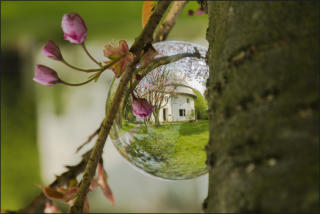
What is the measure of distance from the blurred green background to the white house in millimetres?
1000

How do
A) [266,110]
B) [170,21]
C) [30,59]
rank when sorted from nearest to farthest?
1. [266,110]
2. [170,21]
3. [30,59]

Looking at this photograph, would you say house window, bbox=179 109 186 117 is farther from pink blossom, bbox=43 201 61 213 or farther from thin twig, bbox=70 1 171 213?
pink blossom, bbox=43 201 61 213

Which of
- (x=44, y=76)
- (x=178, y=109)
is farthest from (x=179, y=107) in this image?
(x=44, y=76)

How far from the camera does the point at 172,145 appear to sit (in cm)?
26

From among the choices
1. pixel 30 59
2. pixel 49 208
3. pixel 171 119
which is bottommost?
pixel 49 208

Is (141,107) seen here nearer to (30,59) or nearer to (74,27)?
(74,27)

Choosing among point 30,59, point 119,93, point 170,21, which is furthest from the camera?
point 30,59

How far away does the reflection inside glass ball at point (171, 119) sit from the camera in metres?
0.25

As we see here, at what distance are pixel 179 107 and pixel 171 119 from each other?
0.04 feet

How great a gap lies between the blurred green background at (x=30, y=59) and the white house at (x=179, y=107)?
1.00m

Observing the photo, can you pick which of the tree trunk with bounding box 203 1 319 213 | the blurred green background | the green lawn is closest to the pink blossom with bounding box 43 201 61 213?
the green lawn

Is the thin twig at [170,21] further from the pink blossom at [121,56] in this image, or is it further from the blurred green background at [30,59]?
the blurred green background at [30,59]

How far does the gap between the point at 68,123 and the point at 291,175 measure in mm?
1314

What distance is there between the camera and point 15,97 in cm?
133
